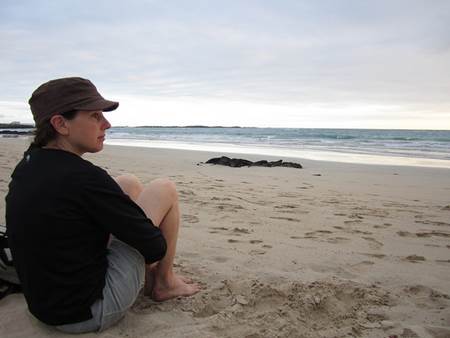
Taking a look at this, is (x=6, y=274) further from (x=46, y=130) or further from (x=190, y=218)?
(x=190, y=218)

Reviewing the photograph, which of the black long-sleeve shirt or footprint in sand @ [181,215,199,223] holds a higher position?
the black long-sleeve shirt

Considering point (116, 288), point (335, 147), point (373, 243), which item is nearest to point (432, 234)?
point (373, 243)

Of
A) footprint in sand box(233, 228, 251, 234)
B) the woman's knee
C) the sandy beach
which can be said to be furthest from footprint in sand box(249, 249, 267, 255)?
the woman's knee

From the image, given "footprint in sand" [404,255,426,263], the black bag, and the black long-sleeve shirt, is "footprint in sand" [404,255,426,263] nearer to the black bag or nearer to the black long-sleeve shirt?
the black long-sleeve shirt

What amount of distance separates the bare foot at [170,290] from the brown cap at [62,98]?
1241mm

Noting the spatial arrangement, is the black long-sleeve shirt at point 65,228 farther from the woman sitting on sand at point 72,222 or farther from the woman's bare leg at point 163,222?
the woman's bare leg at point 163,222

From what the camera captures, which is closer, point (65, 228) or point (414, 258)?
point (65, 228)

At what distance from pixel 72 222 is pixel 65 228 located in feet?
0.14

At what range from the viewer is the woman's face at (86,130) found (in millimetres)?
1974

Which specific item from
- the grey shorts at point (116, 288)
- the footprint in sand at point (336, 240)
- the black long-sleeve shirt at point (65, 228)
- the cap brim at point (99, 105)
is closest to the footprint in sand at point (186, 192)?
the footprint in sand at point (336, 240)

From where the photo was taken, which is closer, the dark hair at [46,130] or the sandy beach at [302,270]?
the dark hair at [46,130]

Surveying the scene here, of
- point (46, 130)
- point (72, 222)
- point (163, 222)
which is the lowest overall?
point (163, 222)

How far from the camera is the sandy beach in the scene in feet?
7.54

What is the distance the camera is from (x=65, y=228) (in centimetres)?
192
